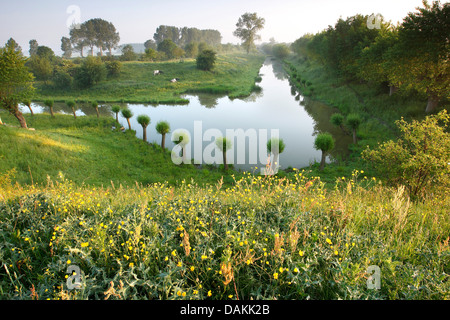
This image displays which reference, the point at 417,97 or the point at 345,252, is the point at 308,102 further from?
the point at 345,252

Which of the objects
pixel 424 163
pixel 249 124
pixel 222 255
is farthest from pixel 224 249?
pixel 249 124

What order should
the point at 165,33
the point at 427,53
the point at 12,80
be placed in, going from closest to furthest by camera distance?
the point at 427,53
the point at 12,80
the point at 165,33

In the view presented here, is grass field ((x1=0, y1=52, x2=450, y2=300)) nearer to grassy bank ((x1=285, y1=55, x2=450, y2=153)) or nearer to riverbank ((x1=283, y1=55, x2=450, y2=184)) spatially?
riverbank ((x1=283, y1=55, x2=450, y2=184))

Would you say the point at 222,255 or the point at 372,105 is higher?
the point at 372,105

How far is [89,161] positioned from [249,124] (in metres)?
16.3

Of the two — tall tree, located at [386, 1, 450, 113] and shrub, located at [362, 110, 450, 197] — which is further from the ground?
tall tree, located at [386, 1, 450, 113]

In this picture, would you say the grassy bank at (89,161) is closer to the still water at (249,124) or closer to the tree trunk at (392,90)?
the still water at (249,124)

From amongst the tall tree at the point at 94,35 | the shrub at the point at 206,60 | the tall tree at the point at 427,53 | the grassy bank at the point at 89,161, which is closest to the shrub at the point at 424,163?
the grassy bank at the point at 89,161

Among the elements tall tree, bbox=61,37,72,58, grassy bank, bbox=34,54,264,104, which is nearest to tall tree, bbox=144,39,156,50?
tall tree, bbox=61,37,72,58

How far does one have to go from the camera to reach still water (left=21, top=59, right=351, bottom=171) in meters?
17.8

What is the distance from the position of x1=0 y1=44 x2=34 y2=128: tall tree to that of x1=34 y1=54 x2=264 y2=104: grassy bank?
Answer: 776 inches

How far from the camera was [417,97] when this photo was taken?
74.3ft

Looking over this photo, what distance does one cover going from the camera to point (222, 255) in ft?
10.4

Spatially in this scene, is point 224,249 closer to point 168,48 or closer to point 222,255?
point 222,255
